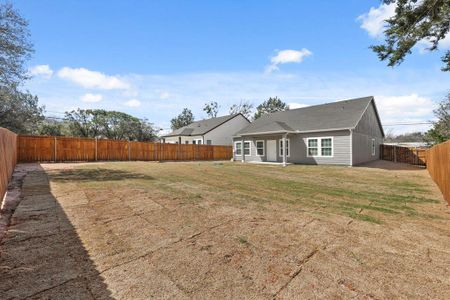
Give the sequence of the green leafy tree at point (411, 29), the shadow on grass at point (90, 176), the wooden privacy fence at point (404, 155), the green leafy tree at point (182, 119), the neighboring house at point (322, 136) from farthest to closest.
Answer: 1. the green leafy tree at point (182, 119)
2. the wooden privacy fence at point (404, 155)
3. the neighboring house at point (322, 136)
4. the shadow on grass at point (90, 176)
5. the green leafy tree at point (411, 29)

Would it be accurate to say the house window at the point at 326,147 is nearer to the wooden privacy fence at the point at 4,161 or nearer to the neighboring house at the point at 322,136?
the neighboring house at the point at 322,136

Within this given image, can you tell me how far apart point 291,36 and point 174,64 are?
8.61m

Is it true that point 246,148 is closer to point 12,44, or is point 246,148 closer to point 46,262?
point 12,44

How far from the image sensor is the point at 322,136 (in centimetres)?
1828

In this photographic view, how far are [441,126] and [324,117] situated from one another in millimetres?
11993

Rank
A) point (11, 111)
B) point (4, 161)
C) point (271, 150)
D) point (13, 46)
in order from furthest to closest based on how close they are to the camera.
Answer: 1. point (271, 150)
2. point (11, 111)
3. point (13, 46)
4. point (4, 161)

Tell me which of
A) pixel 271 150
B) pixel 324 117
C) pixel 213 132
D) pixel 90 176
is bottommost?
pixel 90 176

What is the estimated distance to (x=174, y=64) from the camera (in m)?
18.4

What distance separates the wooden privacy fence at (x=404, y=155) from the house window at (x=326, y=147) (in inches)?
321

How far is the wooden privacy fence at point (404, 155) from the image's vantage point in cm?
2069

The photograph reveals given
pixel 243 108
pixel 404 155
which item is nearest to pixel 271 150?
pixel 404 155

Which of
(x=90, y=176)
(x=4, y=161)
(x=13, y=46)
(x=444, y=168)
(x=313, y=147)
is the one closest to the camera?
(x=4, y=161)

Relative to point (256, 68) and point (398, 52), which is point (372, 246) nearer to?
point (398, 52)

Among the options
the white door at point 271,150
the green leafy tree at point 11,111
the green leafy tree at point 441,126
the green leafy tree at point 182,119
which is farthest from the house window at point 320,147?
the green leafy tree at point 182,119
